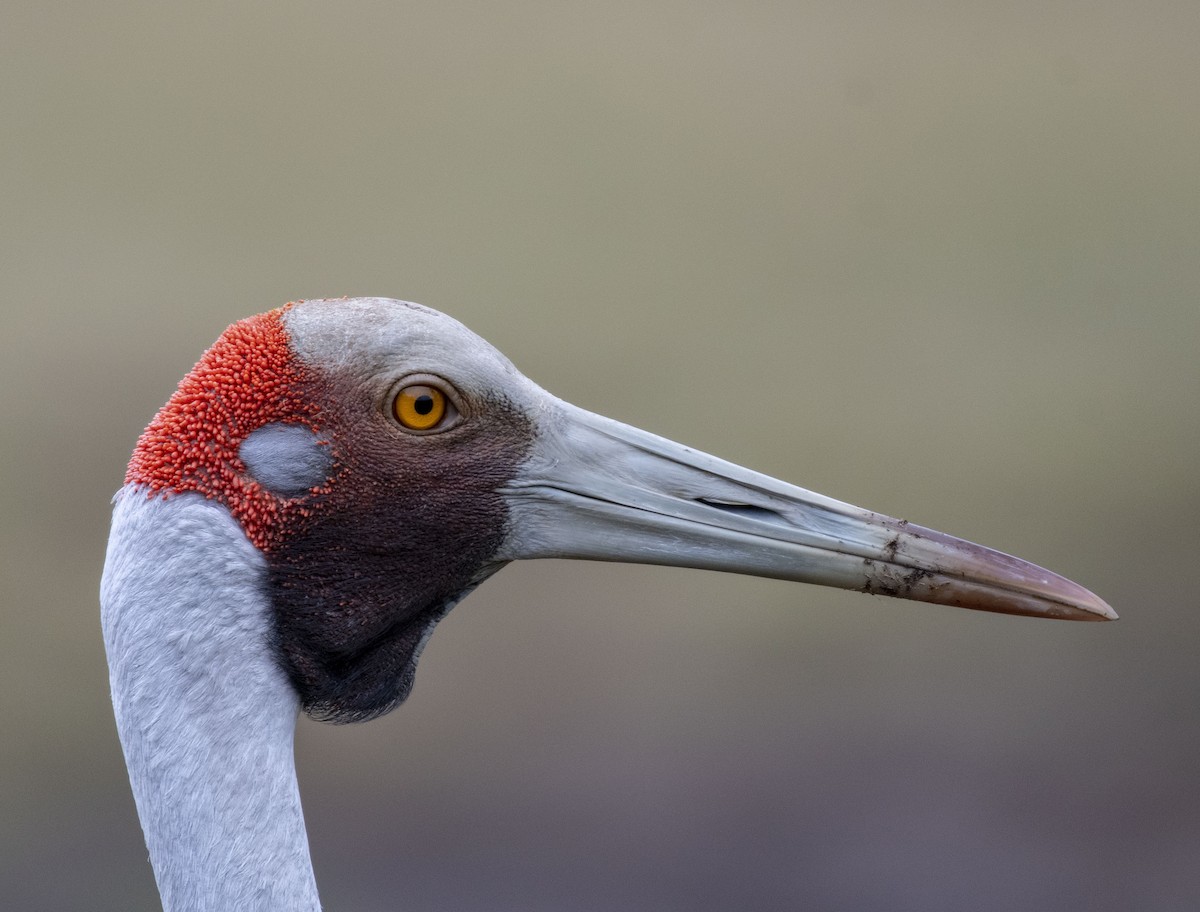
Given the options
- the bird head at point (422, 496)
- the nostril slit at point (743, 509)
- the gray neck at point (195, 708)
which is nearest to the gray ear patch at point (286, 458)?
the bird head at point (422, 496)

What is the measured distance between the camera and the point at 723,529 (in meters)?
2.61

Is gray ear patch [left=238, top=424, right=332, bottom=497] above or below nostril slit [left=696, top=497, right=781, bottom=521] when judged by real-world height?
below

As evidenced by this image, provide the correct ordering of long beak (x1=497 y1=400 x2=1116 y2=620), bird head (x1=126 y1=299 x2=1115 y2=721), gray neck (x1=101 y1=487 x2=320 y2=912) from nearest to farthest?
1. gray neck (x1=101 y1=487 x2=320 y2=912)
2. bird head (x1=126 y1=299 x2=1115 y2=721)
3. long beak (x1=497 y1=400 x2=1116 y2=620)

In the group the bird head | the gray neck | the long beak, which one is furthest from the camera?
the long beak

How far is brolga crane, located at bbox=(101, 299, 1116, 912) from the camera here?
2379 millimetres

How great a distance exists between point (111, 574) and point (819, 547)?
1339 mm

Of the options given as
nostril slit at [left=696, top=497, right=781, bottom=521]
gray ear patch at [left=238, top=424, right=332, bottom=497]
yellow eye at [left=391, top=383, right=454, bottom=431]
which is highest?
nostril slit at [left=696, top=497, right=781, bottom=521]

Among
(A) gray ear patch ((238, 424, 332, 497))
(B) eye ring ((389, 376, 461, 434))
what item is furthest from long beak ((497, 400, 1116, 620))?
(A) gray ear patch ((238, 424, 332, 497))

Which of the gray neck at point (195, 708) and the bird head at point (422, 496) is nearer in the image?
the gray neck at point (195, 708)

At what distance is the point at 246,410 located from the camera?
2457 millimetres

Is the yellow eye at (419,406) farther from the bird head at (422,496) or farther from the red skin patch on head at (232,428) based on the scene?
the red skin patch on head at (232,428)

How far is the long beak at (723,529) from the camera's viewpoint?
8.43 feet

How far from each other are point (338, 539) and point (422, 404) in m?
0.30

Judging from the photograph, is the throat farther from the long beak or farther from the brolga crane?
the long beak
